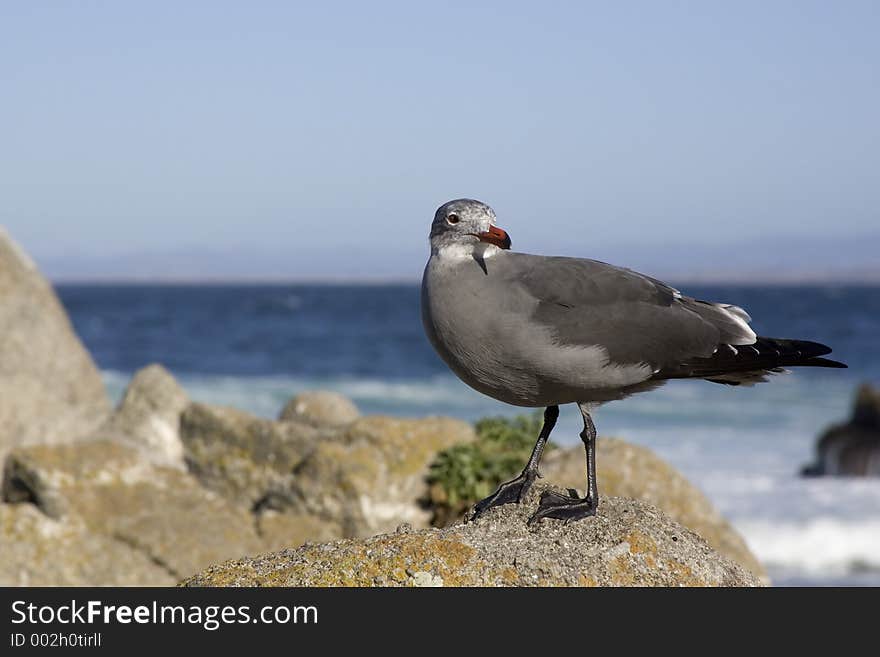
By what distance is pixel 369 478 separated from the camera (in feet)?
33.9

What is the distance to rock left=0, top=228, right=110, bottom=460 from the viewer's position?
1277 cm

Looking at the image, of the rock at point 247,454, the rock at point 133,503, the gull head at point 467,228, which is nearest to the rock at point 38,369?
the rock at point 133,503

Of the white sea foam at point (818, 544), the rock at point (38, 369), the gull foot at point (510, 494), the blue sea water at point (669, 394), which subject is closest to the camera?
the gull foot at point (510, 494)

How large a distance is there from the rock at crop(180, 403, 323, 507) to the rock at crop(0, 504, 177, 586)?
1479mm

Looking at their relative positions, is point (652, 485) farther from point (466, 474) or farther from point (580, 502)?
point (580, 502)

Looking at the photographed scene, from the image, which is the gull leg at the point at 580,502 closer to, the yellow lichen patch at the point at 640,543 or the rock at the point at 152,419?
the yellow lichen patch at the point at 640,543

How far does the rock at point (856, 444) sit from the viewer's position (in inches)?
902

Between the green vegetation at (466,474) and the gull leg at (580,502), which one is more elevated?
the green vegetation at (466,474)

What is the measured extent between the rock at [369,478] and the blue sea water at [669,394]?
12.8 feet

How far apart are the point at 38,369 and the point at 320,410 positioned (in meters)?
3.44

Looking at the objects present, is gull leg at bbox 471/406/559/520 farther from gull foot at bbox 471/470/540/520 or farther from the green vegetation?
the green vegetation
